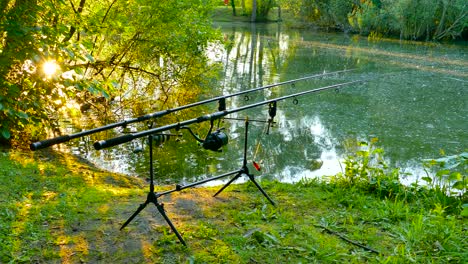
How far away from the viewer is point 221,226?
3.43 meters

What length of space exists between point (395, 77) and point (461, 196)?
9.71 m

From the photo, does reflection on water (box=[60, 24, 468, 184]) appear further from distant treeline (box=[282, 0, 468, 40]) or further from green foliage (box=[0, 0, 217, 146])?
distant treeline (box=[282, 0, 468, 40])

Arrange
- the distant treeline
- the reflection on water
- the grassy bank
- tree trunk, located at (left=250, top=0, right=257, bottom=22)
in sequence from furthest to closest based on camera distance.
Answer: tree trunk, located at (left=250, top=0, right=257, bottom=22) → the distant treeline → the reflection on water → the grassy bank

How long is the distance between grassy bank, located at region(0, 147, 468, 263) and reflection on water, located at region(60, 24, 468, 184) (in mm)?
659

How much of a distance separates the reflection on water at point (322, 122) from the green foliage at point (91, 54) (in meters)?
0.97

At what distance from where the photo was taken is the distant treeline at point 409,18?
2323 centimetres

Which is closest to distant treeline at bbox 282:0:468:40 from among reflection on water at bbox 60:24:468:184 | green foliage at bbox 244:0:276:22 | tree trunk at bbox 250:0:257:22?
reflection on water at bbox 60:24:468:184

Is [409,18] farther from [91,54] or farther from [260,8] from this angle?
[91,54]

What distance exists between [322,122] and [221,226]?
5533 mm

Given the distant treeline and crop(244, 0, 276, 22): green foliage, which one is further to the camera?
crop(244, 0, 276, 22): green foliage

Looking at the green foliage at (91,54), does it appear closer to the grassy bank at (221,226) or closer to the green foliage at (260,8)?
the grassy bank at (221,226)

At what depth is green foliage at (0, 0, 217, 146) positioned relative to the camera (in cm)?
455

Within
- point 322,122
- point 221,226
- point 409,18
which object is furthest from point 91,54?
point 409,18

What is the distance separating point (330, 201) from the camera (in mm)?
4164
